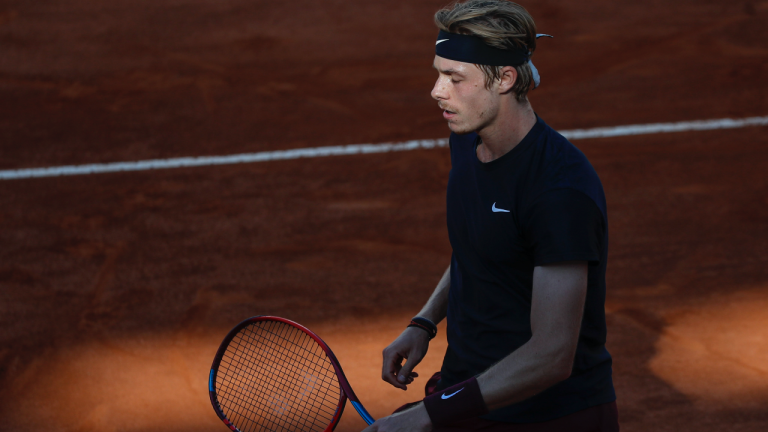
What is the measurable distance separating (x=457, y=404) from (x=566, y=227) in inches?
20.3

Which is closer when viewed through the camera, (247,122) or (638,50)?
(247,122)

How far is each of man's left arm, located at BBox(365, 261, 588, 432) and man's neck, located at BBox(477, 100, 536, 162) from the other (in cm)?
37

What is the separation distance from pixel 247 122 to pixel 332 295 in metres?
2.76

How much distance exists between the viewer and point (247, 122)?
6918 mm

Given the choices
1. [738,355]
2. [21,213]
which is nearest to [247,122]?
[21,213]

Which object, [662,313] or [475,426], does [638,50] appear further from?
[475,426]

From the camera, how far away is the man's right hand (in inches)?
95.8

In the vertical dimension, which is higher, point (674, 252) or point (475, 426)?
point (475, 426)

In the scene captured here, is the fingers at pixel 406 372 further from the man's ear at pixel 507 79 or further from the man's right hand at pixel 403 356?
the man's ear at pixel 507 79

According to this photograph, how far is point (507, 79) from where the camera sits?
6.59ft

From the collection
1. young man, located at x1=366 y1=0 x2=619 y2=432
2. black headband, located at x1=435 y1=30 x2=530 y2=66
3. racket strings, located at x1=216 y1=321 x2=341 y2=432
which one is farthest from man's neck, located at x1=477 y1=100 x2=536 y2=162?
racket strings, located at x1=216 y1=321 x2=341 y2=432

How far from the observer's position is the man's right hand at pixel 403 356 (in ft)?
7.98


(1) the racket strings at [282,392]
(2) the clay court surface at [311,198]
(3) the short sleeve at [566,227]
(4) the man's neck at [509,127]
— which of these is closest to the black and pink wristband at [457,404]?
(3) the short sleeve at [566,227]

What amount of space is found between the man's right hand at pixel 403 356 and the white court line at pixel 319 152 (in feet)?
13.2
